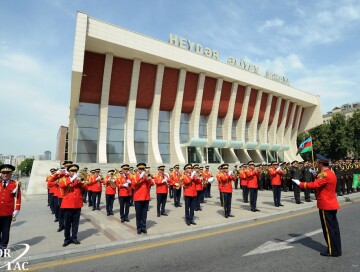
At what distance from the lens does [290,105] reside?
176 feet

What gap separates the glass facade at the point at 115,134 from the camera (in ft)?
109

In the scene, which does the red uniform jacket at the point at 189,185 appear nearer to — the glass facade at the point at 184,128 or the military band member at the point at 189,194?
the military band member at the point at 189,194

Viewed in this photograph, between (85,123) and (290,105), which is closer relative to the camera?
(85,123)

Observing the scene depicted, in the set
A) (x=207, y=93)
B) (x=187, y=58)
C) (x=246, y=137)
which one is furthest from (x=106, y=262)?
(x=246, y=137)

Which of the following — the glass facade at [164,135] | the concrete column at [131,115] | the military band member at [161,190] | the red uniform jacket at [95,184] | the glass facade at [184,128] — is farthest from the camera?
the glass facade at [184,128]

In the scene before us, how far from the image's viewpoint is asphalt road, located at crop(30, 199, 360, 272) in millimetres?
4980

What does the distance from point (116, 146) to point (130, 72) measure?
956 centimetres

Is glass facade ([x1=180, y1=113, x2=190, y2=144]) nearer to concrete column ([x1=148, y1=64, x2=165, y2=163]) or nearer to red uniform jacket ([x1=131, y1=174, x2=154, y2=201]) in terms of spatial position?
concrete column ([x1=148, y1=64, x2=165, y2=163])

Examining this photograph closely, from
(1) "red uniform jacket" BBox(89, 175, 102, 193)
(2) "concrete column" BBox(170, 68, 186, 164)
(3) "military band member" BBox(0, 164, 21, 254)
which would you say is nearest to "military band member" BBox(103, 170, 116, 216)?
(1) "red uniform jacket" BBox(89, 175, 102, 193)

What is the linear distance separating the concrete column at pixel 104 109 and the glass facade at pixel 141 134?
4837 mm

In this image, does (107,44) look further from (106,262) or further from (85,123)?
(106,262)

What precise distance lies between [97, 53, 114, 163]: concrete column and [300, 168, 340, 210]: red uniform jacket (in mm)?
27150

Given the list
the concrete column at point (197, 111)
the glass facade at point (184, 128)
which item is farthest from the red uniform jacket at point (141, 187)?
the glass facade at point (184, 128)

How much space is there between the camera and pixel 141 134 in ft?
116
